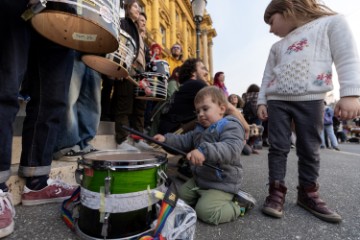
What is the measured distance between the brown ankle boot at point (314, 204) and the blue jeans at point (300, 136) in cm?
4

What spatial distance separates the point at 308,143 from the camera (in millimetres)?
1307

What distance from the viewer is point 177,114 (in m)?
2.31

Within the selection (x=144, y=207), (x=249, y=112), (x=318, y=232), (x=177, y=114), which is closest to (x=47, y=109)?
(x=144, y=207)

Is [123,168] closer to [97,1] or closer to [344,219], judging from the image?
[97,1]

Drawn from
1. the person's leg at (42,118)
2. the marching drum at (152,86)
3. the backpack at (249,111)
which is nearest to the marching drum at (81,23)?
the person's leg at (42,118)

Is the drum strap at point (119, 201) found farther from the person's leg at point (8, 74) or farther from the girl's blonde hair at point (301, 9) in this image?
the girl's blonde hair at point (301, 9)

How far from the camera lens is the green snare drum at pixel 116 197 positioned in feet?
2.69

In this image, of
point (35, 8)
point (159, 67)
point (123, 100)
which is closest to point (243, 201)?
point (35, 8)

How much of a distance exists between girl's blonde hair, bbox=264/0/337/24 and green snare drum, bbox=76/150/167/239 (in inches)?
52.6

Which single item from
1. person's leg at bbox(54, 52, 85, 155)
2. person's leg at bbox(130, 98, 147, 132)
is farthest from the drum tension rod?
person's leg at bbox(130, 98, 147, 132)

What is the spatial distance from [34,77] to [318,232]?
1.81 m

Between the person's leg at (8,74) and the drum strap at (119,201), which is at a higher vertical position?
the person's leg at (8,74)

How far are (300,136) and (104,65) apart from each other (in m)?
1.45

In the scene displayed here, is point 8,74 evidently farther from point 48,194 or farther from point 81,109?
point 81,109
